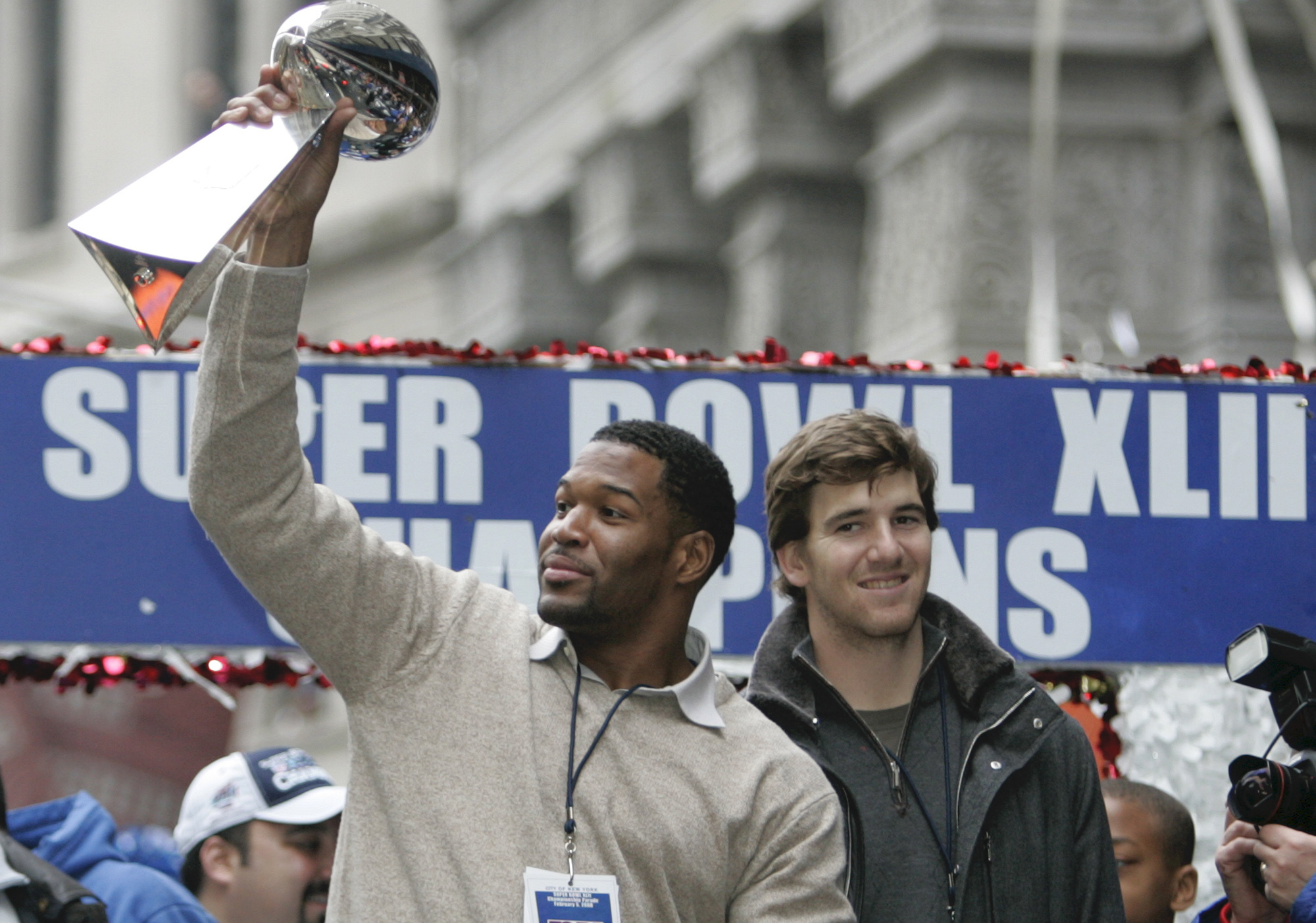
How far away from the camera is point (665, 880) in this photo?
125 inches

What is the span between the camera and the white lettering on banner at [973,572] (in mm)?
4684

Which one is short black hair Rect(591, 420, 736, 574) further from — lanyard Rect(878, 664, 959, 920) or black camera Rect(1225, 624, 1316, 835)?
black camera Rect(1225, 624, 1316, 835)

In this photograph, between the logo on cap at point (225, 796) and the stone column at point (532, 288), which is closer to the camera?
the logo on cap at point (225, 796)

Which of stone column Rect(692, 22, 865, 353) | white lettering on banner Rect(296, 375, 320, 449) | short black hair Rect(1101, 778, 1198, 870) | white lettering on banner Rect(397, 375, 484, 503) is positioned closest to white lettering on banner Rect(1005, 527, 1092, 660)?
short black hair Rect(1101, 778, 1198, 870)

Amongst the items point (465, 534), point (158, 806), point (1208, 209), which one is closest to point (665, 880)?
point (465, 534)

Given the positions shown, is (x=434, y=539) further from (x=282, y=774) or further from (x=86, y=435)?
(x=86, y=435)

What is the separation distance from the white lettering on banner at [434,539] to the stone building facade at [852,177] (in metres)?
3.82

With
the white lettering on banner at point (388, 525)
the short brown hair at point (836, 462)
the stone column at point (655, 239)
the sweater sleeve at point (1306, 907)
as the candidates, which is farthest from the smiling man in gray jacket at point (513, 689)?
the stone column at point (655, 239)

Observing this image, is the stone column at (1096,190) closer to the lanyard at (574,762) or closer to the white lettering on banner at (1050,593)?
the white lettering on banner at (1050,593)

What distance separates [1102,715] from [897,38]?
4.68 metres

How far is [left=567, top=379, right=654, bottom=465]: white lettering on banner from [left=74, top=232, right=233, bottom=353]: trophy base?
6.03 feet

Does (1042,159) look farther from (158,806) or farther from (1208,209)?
(158,806)

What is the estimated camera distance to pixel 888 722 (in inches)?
145

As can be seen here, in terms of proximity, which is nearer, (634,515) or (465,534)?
(634,515)
